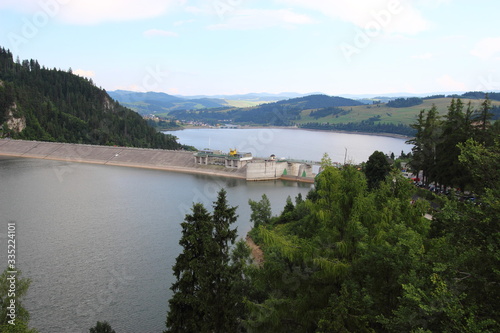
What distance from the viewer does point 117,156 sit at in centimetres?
9712

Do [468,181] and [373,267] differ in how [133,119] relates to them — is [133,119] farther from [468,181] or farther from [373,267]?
[373,267]

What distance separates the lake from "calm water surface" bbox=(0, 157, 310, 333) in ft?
0.21

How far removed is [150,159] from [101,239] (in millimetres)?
59541

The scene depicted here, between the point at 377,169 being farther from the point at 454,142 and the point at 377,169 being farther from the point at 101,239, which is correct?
the point at 101,239

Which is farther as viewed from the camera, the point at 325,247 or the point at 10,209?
the point at 10,209

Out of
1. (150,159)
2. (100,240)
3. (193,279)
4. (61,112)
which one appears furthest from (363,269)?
(61,112)

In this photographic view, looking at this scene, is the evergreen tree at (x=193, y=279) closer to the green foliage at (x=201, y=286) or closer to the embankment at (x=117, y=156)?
the green foliage at (x=201, y=286)

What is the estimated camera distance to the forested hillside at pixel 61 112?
124531 millimetres

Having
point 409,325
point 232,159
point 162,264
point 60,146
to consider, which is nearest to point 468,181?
point 162,264

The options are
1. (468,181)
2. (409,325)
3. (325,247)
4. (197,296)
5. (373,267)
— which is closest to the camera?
(409,325)

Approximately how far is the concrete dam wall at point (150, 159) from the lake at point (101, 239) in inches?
306

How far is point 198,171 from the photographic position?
84.7 metres

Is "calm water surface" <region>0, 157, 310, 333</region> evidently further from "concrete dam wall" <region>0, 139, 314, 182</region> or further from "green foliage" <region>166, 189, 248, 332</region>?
"concrete dam wall" <region>0, 139, 314, 182</region>

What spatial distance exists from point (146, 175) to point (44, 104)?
84109mm
